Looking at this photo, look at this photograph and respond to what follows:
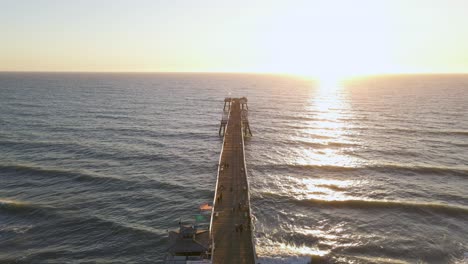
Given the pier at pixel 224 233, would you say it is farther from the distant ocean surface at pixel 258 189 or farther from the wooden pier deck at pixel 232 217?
the distant ocean surface at pixel 258 189

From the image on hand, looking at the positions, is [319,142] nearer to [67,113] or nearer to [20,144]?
[20,144]

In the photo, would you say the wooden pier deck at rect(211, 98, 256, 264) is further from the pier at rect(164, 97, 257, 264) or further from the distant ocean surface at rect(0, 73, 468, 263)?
the distant ocean surface at rect(0, 73, 468, 263)

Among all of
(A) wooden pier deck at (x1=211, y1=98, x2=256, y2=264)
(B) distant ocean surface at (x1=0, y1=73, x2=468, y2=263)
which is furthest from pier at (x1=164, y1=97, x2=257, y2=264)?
(B) distant ocean surface at (x1=0, y1=73, x2=468, y2=263)

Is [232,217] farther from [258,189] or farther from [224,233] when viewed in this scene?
[258,189]

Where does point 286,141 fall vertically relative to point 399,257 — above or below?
above

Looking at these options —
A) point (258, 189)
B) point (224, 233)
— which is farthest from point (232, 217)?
point (258, 189)

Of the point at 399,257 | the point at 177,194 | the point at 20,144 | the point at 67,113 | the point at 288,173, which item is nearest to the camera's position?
the point at 399,257

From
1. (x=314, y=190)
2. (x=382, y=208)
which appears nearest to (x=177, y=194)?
(x=314, y=190)

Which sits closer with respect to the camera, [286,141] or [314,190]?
[314,190]
